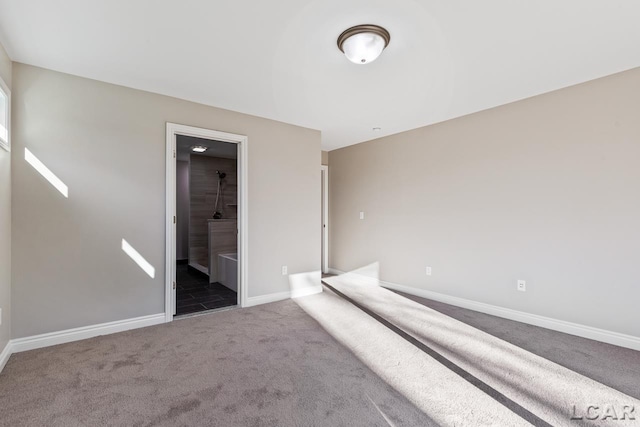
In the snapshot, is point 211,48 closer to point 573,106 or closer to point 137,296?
point 137,296

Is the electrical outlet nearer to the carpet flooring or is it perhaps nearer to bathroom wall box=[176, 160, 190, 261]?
the carpet flooring

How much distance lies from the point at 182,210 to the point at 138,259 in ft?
14.8

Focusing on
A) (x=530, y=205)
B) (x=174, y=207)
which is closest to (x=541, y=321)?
(x=530, y=205)

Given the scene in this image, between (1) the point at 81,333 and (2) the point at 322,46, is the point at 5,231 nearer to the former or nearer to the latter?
(1) the point at 81,333

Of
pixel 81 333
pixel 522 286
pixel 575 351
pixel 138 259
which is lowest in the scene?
pixel 575 351

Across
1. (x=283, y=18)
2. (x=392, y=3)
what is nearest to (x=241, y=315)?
(x=283, y=18)

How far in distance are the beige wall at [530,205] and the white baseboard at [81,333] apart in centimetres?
334

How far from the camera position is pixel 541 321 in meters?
3.11

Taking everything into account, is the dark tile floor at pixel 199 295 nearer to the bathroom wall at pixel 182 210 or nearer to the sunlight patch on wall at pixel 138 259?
the sunlight patch on wall at pixel 138 259

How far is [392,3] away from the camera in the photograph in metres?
1.81

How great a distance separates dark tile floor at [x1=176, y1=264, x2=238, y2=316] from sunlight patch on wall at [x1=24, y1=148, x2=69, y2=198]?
1707 millimetres

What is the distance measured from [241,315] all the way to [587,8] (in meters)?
3.91

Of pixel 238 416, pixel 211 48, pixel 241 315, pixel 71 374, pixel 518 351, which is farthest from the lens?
pixel 241 315

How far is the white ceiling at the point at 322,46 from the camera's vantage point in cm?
187
